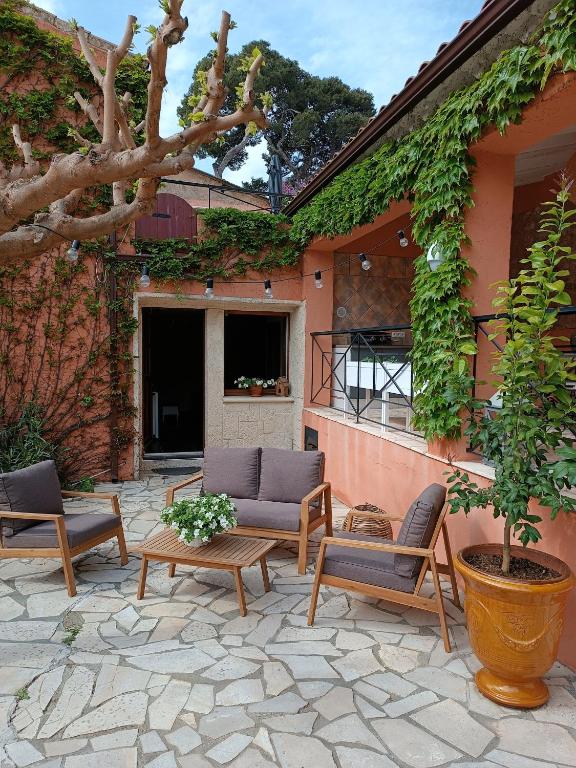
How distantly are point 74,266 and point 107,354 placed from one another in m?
1.33

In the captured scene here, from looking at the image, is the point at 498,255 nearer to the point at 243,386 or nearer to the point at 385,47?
the point at 385,47

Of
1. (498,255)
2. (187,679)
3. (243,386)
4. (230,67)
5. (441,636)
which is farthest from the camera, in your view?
(230,67)

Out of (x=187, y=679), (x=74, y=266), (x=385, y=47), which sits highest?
(x=385, y=47)

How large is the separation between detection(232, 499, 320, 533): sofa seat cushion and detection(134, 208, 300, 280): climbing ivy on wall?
13.7 ft

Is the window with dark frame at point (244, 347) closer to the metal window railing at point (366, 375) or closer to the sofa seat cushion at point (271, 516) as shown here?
the metal window railing at point (366, 375)

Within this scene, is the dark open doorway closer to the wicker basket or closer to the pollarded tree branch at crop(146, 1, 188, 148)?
the wicker basket

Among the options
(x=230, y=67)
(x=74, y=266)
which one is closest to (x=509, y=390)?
(x=74, y=266)

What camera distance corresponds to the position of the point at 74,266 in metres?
7.14

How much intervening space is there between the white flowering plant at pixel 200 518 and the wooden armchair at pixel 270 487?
0.59 m

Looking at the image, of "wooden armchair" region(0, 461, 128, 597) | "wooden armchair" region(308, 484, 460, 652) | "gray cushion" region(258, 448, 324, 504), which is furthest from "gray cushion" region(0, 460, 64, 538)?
"wooden armchair" region(308, 484, 460, 652)

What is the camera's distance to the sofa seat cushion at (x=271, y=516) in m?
4.41

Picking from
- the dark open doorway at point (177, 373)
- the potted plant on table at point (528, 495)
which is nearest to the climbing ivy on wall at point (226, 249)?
the dark open doorway at point (177, 373)

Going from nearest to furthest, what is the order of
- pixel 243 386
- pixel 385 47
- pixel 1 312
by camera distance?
pixel 385 47
pixel 1 312
pixel 243 386

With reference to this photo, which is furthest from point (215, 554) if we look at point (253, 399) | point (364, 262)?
point (253, 399)
